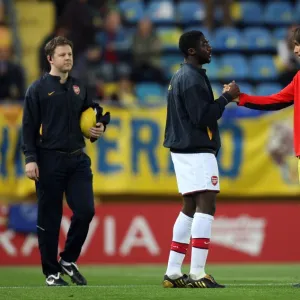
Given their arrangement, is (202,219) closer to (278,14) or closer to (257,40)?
(257,40)

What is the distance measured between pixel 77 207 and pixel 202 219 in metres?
1.25

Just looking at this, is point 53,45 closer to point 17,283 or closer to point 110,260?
point 17,283

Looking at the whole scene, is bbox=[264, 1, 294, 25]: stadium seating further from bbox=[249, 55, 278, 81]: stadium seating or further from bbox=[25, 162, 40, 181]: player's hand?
bbox=[25, 162, 40, 181]: player's hand

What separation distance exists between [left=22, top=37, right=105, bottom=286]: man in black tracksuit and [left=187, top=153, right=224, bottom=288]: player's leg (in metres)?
1.13

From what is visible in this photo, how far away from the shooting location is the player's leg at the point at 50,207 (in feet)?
29.2

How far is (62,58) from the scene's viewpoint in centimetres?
890

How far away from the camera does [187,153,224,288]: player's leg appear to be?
8.25 meters

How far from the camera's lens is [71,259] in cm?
909

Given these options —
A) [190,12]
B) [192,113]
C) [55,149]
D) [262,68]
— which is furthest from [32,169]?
[190,12]

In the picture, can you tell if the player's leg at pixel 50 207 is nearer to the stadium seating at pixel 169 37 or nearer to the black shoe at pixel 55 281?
the black shoe at pixel 55 281

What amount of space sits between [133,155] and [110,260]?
157 cm

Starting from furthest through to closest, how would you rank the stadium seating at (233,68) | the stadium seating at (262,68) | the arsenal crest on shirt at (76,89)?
the stadium seating at (262,68), the stadium seating at (233,68), the arsenal crest on shirt at (76,89)

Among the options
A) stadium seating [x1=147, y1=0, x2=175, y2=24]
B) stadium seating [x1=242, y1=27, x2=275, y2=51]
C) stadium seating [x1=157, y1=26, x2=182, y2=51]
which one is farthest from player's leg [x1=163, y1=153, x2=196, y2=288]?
stadium seating [x1=147, y1=0, x2=175, y2=24]

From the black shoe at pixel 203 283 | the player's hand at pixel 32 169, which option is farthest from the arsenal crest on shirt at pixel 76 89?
the black shoe at pixel 203 283
